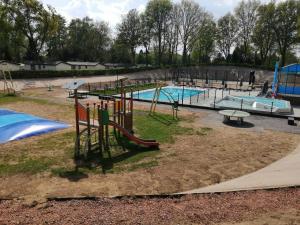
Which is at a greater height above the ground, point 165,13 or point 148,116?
point 165,13

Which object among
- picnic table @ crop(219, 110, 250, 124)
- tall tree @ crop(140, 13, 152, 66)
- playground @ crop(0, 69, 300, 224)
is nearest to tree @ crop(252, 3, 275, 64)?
tall tree @ crop(140, 13, 152, 66)

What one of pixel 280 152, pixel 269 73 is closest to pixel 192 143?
pixel 280 152

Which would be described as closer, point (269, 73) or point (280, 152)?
point (280, 152)

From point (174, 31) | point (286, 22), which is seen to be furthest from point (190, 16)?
point (286, 22)

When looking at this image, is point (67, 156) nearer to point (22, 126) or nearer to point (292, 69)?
point (22, 126)

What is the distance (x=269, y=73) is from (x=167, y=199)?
49.0 meters

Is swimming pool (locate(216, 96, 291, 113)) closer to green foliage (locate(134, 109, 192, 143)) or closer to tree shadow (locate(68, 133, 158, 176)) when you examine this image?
green foliage (locate(134, 109, 192, 143))

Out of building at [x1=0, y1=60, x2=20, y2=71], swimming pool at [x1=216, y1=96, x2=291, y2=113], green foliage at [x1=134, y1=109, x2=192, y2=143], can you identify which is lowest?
green foliage at [x1=134, y1=109, x2=192, y2=143]

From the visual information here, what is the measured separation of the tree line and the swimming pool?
3424 centimetres

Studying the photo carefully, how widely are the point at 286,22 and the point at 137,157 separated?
53.2m

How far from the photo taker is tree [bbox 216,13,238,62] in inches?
2367

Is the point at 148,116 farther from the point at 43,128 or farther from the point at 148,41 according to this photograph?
the point at 148,41

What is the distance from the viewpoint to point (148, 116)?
16828 mm

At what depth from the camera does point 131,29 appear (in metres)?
63.0
